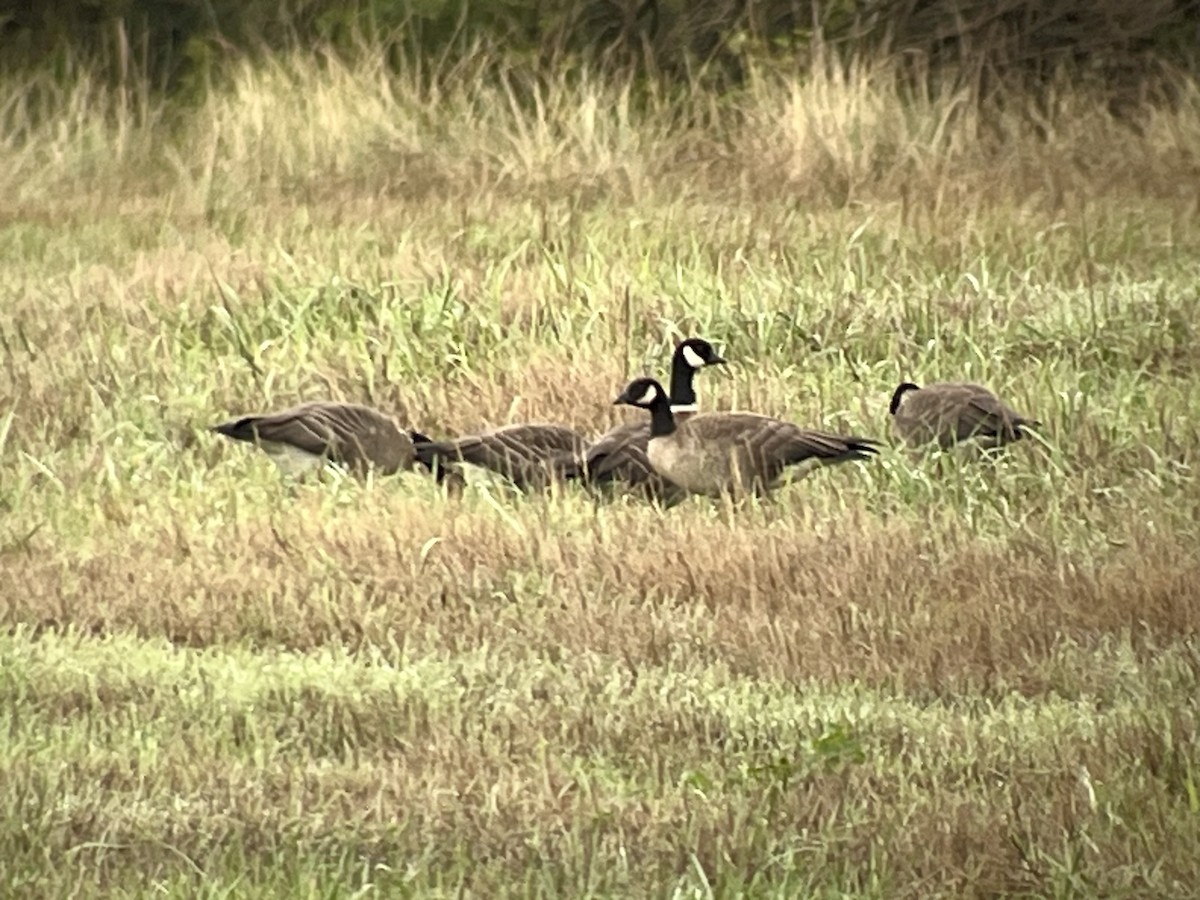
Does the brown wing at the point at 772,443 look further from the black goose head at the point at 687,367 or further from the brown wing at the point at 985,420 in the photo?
the black goose head at the point at 687,367

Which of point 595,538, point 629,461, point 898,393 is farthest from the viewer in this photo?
point 898,393

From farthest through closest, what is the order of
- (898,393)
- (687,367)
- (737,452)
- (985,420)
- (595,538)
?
(898,393)
(687,367)
(985,420)
(737,452)
(595,538)

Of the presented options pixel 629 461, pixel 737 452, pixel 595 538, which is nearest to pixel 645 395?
pixel 629 461

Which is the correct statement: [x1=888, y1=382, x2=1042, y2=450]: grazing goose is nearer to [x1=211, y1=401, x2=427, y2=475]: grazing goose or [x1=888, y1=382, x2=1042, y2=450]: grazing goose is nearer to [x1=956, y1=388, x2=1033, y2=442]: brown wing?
[x1=956, y1=388, x2=1033, y2=442]: brown wing

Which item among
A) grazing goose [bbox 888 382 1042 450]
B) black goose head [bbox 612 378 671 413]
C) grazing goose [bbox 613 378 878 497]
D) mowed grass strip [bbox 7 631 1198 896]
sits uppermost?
mowed grass strip [bbox 7 631 1198 896]

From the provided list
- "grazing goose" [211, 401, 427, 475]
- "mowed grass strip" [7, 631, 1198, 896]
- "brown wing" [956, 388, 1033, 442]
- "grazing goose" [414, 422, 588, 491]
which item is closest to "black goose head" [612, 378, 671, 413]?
"grazing goose" [414, 422, 588, 491]

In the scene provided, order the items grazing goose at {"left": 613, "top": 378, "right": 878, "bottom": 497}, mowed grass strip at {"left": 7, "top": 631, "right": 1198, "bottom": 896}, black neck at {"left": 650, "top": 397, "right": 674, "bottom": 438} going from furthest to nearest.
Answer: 1. black neck at {"left": 650, "top": 397, "right": 674, "bottom": 438}
2. grazing goose at {"left": 613, "top": 378, "right": 878, "bottom": 497}
3. mowed grass strip at {"left": 7, "top": 631, "right": 1198, "bottom": 896}

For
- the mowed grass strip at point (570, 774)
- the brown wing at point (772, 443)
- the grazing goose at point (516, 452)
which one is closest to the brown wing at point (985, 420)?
the brown wing at point (772, 443)

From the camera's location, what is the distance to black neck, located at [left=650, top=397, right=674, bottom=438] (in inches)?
305

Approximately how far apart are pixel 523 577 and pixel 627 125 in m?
7.43

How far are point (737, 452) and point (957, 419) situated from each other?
87 centimetres

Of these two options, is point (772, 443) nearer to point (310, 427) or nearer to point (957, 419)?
point (957, 419)

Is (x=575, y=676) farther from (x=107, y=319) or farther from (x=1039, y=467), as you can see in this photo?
(x=107, y=319)

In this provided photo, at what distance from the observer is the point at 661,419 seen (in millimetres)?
7805
